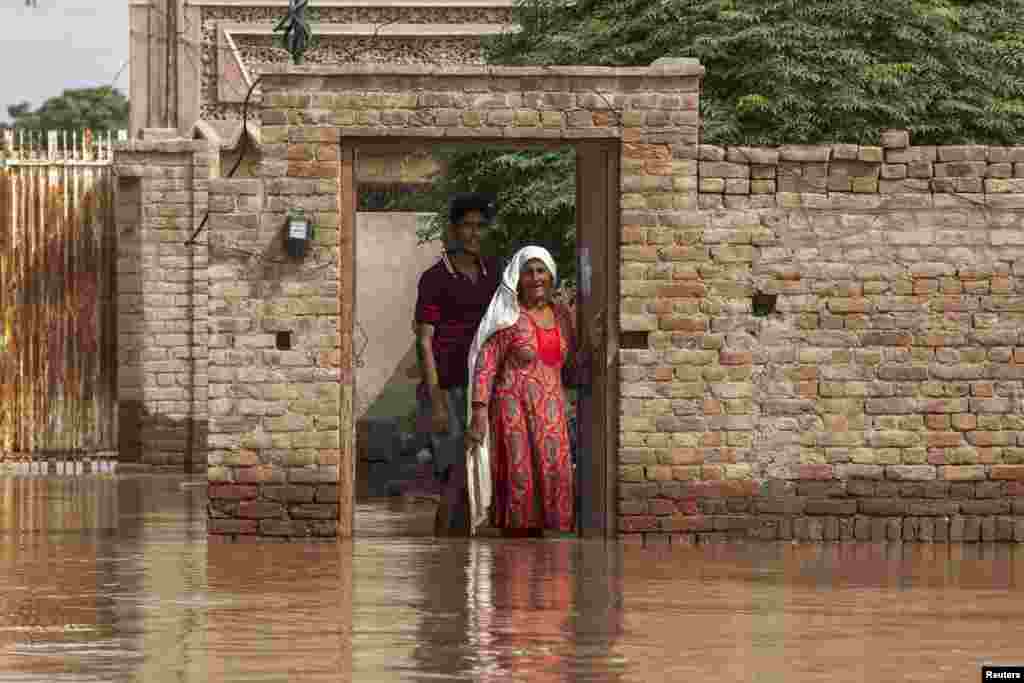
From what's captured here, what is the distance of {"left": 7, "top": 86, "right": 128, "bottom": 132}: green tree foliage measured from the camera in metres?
64.4

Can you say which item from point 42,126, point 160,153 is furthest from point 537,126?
point 42,126

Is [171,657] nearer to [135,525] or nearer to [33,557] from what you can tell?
[33,557]

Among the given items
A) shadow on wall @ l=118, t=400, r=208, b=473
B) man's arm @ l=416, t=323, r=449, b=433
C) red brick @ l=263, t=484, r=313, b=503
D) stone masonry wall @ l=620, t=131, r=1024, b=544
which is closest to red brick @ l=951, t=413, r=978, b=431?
stone masonry wall @ l=620, t=131, r=1024, b=544

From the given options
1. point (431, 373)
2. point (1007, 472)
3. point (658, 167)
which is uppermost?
point (658, 167)

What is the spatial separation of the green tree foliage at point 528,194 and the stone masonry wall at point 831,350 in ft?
18.7

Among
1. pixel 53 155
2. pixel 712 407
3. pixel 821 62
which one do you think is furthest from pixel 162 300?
pixel 712 407

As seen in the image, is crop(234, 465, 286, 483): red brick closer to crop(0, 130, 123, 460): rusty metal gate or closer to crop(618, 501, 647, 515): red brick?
crop(618, 501, 647, 515): red brick

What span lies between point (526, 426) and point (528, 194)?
Answer: 6680 mm

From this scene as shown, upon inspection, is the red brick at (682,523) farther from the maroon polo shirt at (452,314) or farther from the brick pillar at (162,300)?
the brick pillar at (162,300)

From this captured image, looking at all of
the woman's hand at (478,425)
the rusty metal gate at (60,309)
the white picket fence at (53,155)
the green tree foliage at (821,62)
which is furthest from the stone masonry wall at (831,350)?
the rusty metal gate at (60,309)

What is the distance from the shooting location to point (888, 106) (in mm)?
18922

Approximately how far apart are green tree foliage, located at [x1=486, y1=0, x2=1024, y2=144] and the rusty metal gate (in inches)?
195

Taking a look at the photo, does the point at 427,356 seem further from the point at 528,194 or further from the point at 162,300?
the point at 162,300

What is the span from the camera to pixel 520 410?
14.1 metres
